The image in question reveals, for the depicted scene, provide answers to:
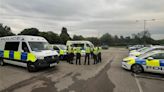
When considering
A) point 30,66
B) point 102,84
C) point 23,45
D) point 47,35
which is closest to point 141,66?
point 102,84

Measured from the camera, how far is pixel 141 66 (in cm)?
771

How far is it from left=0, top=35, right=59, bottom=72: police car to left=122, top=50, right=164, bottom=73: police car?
195 inches

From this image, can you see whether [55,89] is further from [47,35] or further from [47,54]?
[47,35]

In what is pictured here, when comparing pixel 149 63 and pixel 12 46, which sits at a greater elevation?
pixel 12 46

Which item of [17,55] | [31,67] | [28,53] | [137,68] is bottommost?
[137,68]

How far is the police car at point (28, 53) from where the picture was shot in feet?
25.3

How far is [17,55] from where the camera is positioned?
28.3 feet

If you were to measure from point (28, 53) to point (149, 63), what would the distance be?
717 cm

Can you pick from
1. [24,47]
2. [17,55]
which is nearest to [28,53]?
[24,47]

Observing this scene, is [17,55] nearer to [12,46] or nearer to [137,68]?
[12,46]

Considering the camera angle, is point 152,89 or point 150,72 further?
point 150,72

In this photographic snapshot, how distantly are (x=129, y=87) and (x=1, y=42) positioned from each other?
9.75m

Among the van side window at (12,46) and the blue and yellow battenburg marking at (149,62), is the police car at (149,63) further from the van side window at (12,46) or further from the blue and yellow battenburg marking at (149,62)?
the van side window at (12,46)

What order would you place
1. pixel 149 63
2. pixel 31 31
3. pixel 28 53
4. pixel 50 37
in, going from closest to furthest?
pixel 149 63 < pixel 28 53 < pixel 50 37 < pixel 31 31
